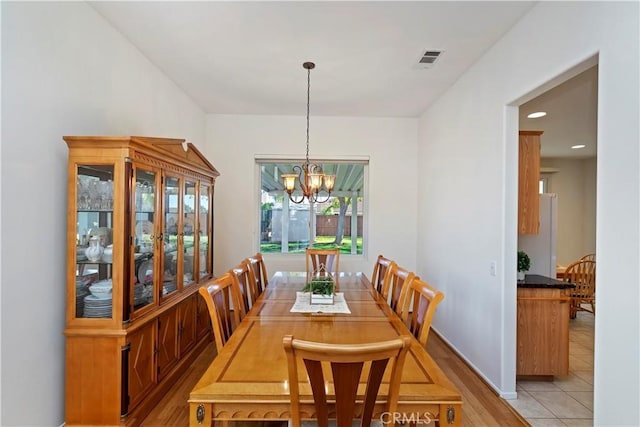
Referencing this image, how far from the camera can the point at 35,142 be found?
1.88 metres

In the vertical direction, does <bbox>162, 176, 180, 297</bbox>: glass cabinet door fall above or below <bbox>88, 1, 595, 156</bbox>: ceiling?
below

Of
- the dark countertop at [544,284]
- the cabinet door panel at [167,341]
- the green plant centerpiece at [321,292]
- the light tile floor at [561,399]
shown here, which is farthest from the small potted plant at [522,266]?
the cabinet door panel at [167,341]

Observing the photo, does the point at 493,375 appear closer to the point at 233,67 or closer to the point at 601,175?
the point at 601,175

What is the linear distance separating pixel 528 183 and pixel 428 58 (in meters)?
1.48

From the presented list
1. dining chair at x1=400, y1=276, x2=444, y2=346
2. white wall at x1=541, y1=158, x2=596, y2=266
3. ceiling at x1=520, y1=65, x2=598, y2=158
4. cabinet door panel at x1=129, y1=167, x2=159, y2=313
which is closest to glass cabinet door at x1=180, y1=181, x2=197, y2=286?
cabinet door panel at x1=129, y1=167, x2=159, y2=313

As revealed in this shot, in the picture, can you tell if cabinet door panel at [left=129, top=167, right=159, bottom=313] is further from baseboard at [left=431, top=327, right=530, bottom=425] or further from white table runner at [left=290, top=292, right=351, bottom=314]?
baseboard at [left=431, top=327, right=530, bottom=425]

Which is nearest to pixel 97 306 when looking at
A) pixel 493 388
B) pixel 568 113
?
pixel 493 388

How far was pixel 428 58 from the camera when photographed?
9.75 feet

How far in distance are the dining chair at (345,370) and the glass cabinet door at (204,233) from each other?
260cm

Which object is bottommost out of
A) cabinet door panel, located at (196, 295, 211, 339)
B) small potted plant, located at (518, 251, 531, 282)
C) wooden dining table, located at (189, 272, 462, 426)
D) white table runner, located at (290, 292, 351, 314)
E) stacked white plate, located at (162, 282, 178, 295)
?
cabinet door panel, located at (196, 295, 211, 339)

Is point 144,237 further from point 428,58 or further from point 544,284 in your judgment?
point 544,284

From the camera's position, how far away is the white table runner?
7.26 feet

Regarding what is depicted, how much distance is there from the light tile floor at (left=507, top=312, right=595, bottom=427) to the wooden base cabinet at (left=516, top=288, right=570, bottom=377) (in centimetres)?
13

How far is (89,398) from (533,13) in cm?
396
